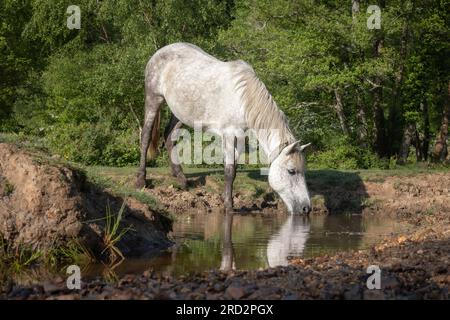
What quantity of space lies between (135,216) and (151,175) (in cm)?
616

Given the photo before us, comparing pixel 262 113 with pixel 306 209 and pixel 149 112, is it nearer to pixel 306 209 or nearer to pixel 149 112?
pixel 306 209

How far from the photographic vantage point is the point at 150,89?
1577 cm

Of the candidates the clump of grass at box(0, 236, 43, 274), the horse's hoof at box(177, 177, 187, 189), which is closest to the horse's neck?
the horse's hoof at box(177, 177, 187, 189)

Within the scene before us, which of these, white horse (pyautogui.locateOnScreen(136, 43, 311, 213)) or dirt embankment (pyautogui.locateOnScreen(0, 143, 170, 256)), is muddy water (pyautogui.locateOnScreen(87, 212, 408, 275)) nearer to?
dirt embankment (pyautogui.locateOnScreen(0, 143, 170, 256))

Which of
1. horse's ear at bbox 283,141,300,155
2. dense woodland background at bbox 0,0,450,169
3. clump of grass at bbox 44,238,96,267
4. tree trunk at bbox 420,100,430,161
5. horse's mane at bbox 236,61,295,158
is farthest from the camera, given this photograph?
tree trunk at bbox 420,100,430,161

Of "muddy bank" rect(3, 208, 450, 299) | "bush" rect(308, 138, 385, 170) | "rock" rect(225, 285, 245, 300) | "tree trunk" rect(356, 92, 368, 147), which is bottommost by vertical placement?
"muddy bank" rect(3, 208, 450, 299)

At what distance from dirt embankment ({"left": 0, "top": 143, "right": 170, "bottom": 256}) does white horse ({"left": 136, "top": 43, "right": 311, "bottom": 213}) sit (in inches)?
161

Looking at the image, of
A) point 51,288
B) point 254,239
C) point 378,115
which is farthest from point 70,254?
point 378,115

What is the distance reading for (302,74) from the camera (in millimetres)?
20234

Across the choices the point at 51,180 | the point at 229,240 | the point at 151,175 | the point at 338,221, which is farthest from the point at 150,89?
the point at 51,180

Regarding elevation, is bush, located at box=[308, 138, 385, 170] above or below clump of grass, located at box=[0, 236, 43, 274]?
above

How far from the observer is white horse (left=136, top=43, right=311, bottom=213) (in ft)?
42.7
